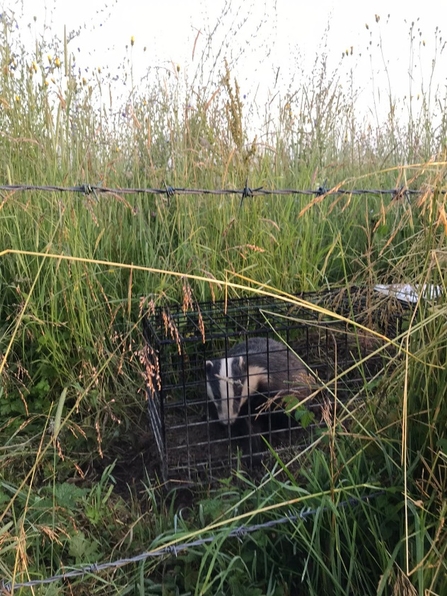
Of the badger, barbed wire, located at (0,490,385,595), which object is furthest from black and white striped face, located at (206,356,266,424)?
barbed wire, located at (0,490,385,595)

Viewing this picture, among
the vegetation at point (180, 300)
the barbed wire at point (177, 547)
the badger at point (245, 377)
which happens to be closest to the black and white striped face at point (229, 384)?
the badger at point (245, 377)

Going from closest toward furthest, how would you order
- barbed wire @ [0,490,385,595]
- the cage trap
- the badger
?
barbed wire @ [0,490,385,595] → the cage trap → the badger

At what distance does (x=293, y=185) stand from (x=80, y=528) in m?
2.71

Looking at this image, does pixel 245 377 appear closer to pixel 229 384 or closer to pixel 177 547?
pixel 229 384

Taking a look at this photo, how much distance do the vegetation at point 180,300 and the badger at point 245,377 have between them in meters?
0.36

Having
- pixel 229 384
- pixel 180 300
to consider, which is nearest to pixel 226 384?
pixel 229 384

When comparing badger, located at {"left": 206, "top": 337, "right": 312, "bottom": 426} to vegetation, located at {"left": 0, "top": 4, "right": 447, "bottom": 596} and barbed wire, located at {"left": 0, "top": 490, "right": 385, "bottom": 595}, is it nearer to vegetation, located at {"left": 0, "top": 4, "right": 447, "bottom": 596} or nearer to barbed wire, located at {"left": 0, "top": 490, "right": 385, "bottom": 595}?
vegetation, located at {"left": 0, "top": 4, "right": 447, "bottom": 596}

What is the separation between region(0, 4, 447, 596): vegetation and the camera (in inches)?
59.5

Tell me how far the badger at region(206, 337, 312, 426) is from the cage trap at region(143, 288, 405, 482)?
51 millimetres

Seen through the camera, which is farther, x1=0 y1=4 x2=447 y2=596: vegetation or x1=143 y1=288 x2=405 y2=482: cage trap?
x1=143 y1=288 x2=405 y2=482: cage trap

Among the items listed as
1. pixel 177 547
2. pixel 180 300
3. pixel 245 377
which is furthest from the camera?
pixel 180 300

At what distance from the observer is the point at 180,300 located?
301cm

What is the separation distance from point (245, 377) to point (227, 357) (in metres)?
0.13

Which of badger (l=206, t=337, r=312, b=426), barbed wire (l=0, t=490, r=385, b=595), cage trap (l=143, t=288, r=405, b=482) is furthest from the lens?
badger (l=206, t=337, r=312, b=426)
